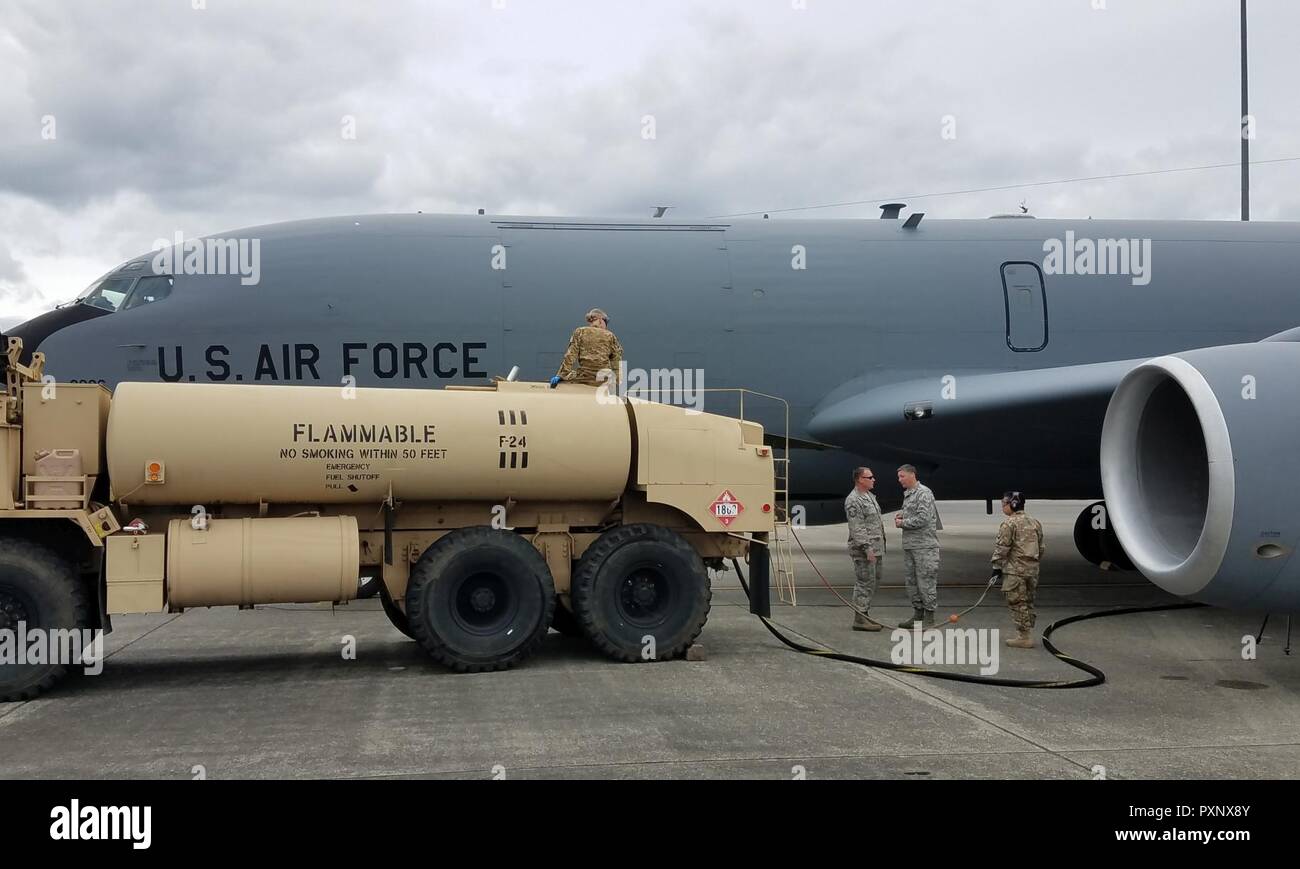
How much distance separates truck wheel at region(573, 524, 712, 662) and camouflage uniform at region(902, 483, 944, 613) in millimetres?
2522

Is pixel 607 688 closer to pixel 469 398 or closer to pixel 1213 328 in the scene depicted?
pixel 469 398

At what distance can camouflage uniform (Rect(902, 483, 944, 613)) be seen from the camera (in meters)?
10.6

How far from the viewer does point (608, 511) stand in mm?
9461

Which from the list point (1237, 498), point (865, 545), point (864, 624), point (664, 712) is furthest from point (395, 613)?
point (1237, 498)

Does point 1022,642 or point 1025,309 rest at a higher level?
point 1025,309

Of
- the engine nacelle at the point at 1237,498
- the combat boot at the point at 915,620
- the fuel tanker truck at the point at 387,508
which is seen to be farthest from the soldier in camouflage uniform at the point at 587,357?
the engine nacelle at the point at 1237,498

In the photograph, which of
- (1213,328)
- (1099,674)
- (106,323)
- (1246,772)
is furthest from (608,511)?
(1213,328)

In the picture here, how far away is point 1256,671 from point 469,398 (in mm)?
6523

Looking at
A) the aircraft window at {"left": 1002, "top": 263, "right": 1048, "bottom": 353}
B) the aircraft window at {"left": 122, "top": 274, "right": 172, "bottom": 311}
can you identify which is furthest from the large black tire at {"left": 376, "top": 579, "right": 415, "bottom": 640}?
the aircraft window at {"left": 1002, "top": 263, "right": 1048, "bottom": 353}

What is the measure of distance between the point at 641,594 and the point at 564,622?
1367 mm

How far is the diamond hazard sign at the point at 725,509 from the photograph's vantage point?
30.8 ft

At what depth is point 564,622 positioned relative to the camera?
10195mm

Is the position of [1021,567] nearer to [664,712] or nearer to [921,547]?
[921,547]

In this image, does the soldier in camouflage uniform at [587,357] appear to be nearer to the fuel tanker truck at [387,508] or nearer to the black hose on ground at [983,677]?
the fuel tanker truck at [387,508]
